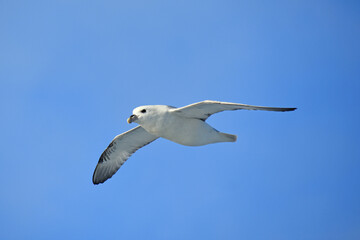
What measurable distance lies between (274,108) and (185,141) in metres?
2.30

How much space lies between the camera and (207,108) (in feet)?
33.7

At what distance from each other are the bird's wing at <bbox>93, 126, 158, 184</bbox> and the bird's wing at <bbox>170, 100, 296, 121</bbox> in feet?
7.47

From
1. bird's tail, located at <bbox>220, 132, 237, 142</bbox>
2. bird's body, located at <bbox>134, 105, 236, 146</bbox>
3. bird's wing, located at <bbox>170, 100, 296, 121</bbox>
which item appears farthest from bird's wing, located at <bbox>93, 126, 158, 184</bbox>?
bird's tail, located at <bbox>220, 132, 237, 142</bbox>

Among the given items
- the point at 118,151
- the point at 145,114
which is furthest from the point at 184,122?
the point at 118,151

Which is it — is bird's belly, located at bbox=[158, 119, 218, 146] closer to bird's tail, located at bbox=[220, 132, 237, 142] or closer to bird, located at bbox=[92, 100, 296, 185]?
bird, located at bbox=[92, 100, 296, 185]

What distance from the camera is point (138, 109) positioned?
10578mm

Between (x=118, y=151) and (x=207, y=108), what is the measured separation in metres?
3.89

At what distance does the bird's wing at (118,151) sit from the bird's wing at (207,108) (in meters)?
2.28

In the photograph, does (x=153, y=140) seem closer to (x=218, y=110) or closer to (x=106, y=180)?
(x=106, y=180)

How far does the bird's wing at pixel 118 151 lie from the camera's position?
12648 mm

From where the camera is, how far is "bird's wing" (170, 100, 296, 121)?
958 cm

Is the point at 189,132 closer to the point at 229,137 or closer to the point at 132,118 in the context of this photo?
the point at 229,137

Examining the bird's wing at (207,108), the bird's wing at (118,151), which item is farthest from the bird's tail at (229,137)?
the bird's wing at (118,151)

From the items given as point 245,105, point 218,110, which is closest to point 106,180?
point 218,110
